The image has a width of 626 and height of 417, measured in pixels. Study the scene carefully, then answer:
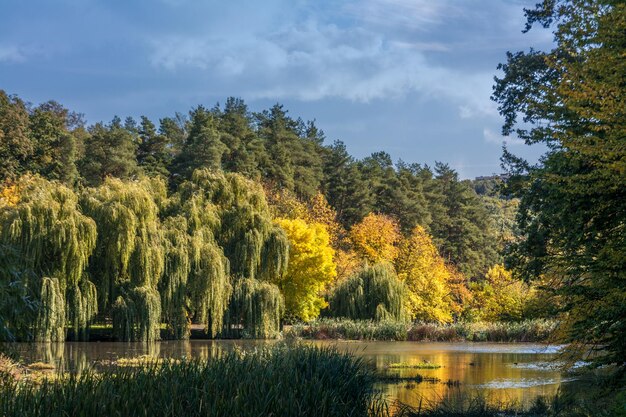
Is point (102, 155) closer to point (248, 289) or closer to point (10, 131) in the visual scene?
point (10, 131)

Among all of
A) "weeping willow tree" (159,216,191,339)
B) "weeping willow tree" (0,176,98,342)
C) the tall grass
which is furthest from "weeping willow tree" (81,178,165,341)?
the tall grass

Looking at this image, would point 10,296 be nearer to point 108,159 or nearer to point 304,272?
point 304,272

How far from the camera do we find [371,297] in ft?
127

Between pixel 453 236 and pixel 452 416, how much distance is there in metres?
63.4

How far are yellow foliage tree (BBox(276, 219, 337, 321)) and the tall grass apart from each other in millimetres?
2496

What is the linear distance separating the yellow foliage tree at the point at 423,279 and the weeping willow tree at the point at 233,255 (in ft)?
54.6

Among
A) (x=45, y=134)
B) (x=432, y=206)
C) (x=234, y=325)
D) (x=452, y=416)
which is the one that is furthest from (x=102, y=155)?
(x=452, y=416)

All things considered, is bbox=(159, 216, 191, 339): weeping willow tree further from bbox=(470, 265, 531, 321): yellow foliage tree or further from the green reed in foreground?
the green reed in foreground

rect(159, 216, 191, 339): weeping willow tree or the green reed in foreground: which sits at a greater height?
rect(159, 216, 191, 339): weeping willow tree

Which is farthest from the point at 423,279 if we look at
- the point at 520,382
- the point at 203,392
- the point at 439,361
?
the point at 203,392

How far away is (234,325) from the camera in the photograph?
1316 inches

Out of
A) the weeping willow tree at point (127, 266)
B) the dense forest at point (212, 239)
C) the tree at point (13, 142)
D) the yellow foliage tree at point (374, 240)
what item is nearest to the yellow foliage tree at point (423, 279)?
the dense forest at point (212, 239)

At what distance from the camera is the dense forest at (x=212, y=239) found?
2702 cm

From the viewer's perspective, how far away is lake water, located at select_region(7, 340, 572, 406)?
678 inches
